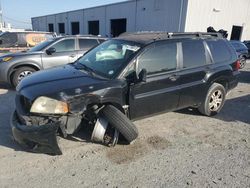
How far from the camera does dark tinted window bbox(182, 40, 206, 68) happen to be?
14.6ft

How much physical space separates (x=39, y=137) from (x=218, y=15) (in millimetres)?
23543

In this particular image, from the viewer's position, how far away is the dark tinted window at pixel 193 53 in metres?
4.45

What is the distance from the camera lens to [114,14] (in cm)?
2773

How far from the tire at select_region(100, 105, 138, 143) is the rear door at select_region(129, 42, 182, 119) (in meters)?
0.37

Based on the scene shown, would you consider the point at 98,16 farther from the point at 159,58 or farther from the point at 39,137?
the point at 39,137

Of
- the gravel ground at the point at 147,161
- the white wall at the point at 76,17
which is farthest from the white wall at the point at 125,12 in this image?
the gravel ground at the point at 147,161

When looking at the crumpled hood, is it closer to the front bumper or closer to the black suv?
the black suv

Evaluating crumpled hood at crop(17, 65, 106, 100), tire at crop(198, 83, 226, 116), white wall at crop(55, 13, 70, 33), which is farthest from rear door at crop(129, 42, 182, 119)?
white wall at crop(55, 13, 70, 33)

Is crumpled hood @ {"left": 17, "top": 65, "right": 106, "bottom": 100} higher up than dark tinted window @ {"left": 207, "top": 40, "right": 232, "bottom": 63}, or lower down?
lower down

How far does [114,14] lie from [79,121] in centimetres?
2616

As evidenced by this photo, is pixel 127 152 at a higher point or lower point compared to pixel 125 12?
lower

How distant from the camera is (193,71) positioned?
4.54m

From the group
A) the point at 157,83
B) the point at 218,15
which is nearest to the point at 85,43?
the point at 157,83

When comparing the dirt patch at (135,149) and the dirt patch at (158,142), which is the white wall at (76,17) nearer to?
the dirt patch at (158,142)
